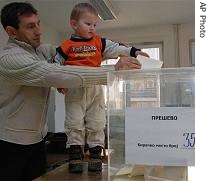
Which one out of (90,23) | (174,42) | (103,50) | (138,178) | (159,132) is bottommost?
(138,178)

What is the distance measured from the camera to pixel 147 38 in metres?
4.85

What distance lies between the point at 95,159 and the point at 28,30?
1.77ft

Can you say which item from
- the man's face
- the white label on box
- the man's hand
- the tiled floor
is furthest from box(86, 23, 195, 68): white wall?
the white label on box

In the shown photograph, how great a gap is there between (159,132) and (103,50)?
73 centimetres

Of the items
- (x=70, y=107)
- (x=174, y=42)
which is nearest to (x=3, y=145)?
(x=70, y=107)

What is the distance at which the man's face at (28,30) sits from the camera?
112cm

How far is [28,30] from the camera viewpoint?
113 cm

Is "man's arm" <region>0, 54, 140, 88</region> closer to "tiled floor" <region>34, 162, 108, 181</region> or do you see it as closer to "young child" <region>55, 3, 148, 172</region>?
"young child" <region>55, 3, 148, 172</region>

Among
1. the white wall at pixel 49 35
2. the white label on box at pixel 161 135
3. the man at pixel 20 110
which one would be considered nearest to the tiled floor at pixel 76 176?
the man at pixel 20 110

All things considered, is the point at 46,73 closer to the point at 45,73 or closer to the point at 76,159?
the point at 45,73

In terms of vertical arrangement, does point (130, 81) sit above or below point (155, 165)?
above

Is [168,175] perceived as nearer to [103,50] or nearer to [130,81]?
[130,81]

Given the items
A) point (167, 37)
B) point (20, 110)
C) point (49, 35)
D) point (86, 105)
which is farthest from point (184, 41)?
point (20, 110)

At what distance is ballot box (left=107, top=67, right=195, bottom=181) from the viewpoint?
1.81 ft
